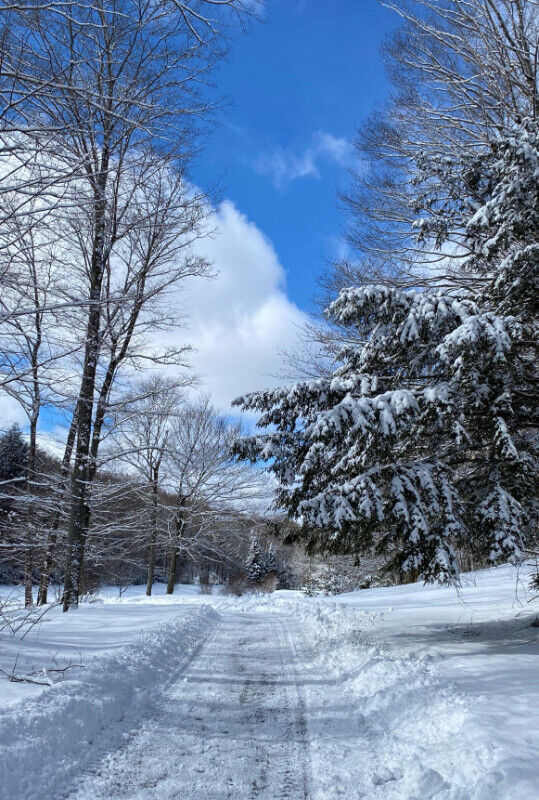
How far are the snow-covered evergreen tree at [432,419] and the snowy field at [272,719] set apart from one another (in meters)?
1.46

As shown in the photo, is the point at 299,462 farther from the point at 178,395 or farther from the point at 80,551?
the point at 178,395

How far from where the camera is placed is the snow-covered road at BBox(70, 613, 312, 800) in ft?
10.0

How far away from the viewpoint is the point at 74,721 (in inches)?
145

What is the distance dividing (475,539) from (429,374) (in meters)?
2.19

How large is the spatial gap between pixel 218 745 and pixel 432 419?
402 cm

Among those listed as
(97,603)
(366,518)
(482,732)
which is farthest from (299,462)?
(97,603)

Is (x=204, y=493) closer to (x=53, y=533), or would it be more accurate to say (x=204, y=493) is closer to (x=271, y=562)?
(x=53, y=533)

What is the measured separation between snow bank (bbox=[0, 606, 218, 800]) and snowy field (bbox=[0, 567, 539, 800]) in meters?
0.01

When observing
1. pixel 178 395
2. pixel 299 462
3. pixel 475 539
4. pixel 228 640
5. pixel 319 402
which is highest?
pixel 178 395

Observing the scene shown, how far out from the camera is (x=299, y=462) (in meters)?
6.85

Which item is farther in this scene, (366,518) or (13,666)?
(366,518)

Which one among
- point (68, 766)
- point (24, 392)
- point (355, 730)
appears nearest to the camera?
point (68, 766)

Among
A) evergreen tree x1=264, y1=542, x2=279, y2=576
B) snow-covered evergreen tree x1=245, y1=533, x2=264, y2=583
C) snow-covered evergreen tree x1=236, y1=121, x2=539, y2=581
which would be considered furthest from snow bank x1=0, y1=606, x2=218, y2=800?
evergreen tree x1=264, y1=542, x2=279, y2=576

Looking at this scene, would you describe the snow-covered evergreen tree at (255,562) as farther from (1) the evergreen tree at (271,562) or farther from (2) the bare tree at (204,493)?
(2) the bare tree at (204,493)
